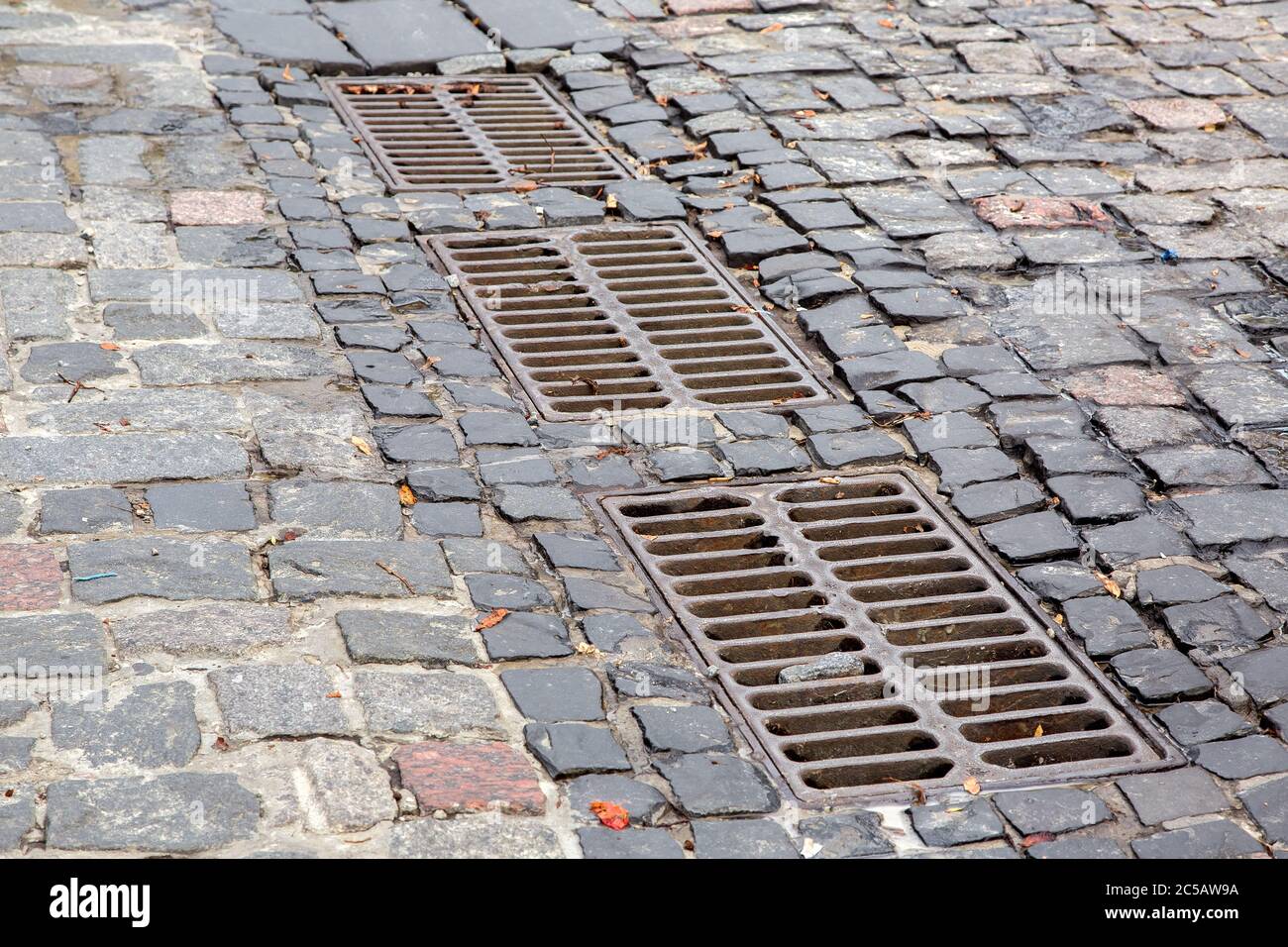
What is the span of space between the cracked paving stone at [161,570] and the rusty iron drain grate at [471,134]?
7.59ft

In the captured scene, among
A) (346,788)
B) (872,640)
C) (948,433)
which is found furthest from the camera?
(948,433)

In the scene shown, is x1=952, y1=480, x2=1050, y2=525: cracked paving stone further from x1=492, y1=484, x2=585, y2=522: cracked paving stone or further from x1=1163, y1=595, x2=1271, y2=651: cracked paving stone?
x1=492, y1=484, x2=585, y2=522: cracked paving stone

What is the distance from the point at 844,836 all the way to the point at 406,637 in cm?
99

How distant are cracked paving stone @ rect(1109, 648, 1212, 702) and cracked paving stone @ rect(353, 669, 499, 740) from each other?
4.42 ft

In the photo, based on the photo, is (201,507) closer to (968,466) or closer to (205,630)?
(205,630)

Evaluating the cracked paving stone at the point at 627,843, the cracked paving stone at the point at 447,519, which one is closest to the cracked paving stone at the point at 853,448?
the cracked paving stone at the point at 447,519

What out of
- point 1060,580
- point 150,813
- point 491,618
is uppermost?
point 150,813

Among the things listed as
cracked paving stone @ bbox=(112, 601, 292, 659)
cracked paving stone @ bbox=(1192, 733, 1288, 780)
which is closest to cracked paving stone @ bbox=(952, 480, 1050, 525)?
cracked paving stone @ bbox=(1192, 733, 1288, 780)

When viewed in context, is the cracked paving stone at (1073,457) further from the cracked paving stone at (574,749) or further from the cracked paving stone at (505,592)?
the cracked paving stone at (574,749)

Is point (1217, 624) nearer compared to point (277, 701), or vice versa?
point (277, 701)

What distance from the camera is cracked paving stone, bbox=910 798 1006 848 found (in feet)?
9.19

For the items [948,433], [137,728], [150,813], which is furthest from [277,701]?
[948,433]

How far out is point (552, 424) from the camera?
161 inches

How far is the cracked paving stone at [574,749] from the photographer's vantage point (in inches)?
113
